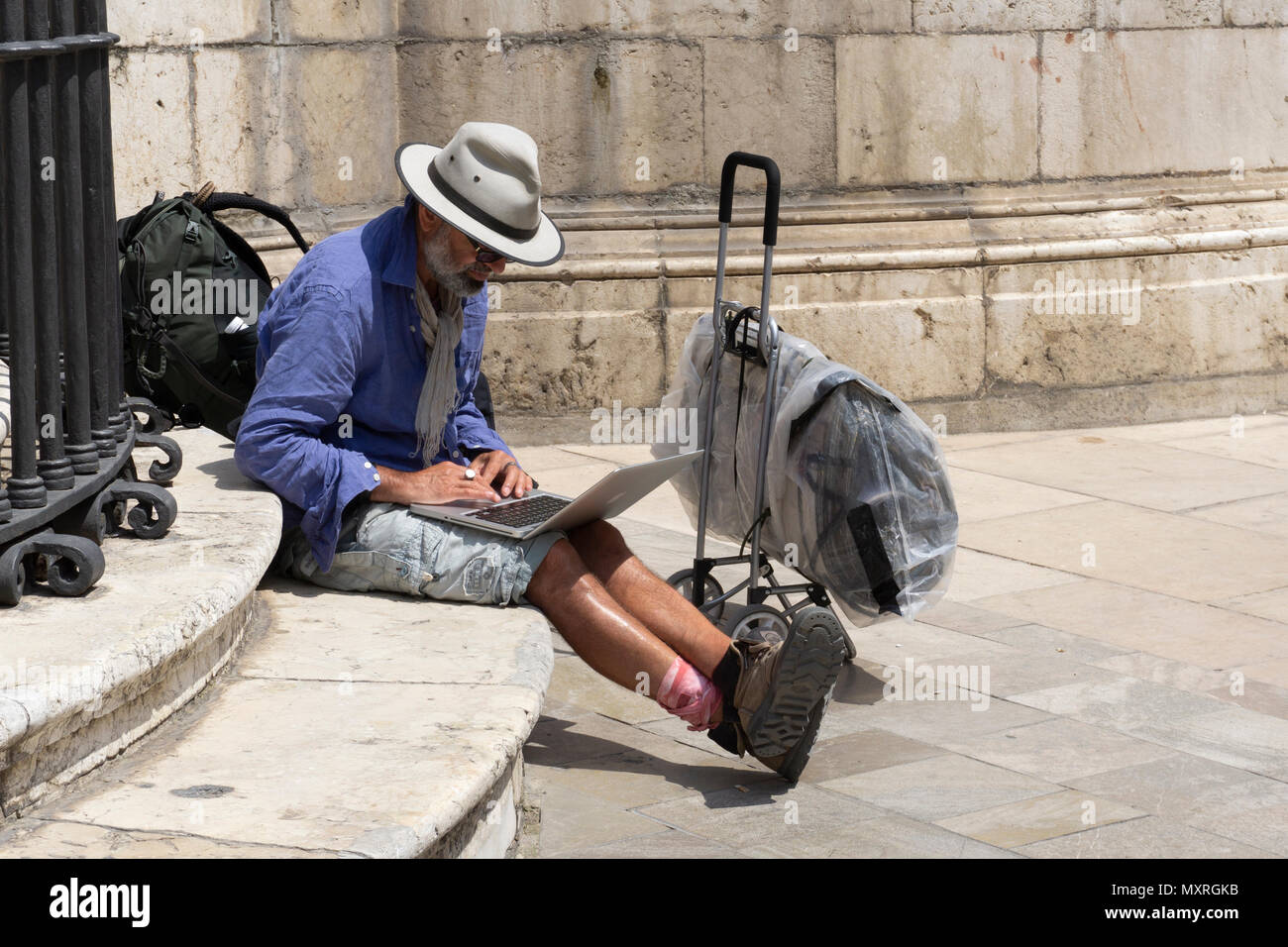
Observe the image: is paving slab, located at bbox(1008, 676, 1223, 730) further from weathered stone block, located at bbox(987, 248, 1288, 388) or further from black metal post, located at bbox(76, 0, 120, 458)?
weathered stone block, located at bbox(987, 248, 1288, 388)

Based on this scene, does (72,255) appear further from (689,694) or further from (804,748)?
(804,748)

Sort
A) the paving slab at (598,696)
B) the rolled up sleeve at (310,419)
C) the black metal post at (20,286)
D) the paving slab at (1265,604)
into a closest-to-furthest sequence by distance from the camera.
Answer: the black metal post at (20,286), the rolled up sleeve at (310,419), the paving slab at (598,696), the paving slab at (1265,604)

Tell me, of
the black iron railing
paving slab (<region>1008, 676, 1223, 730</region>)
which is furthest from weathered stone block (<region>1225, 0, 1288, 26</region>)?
the black iron railing

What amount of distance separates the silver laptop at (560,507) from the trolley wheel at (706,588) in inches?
29.8

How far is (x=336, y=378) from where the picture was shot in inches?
155

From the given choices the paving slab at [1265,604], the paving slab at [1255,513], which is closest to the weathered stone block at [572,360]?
the paving slab at [1255,513]

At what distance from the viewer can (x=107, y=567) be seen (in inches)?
135

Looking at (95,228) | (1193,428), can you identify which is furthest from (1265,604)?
(95,228)

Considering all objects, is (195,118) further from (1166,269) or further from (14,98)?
(1166,269)

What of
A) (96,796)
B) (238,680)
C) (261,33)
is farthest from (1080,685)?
(261,33)

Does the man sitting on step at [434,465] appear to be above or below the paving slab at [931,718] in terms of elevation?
above

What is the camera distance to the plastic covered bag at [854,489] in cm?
442

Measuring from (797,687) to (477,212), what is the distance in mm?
1358

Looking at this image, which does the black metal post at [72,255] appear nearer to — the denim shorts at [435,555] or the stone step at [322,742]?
the stone step at [322,742]
